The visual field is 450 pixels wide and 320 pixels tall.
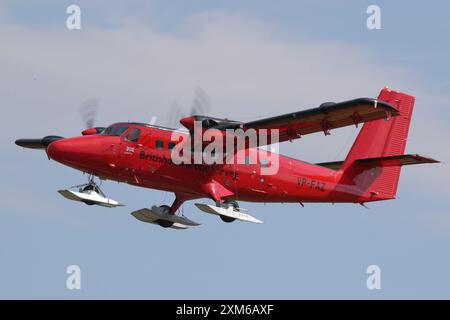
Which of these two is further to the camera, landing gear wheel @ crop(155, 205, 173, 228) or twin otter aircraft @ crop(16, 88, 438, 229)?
landing gear wheel @ crop(155, 205, 173, 228)

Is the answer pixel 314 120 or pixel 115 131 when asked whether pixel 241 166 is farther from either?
pixel 115 131

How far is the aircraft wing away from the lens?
26.8m

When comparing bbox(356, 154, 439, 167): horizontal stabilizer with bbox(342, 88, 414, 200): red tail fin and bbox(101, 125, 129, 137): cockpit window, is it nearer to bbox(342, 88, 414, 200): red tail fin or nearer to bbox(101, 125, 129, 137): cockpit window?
bbox(342, 88, 414, 200): red tail fin

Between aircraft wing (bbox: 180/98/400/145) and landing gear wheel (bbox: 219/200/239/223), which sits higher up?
aircraft wing (bbox: 180/98/400/145)

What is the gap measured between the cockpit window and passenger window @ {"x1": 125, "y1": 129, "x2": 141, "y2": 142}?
22 cm

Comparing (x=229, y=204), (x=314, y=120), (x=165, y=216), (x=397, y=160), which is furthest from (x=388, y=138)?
(x=165, y=216)

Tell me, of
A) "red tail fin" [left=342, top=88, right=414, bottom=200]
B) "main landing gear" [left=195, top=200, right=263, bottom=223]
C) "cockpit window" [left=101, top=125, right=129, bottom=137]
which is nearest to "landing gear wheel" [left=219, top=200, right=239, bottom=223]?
"main landing gear" [left=195, top=200, right=263, bottom=223]

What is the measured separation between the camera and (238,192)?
2973 cm

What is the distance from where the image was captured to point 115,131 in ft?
94.4

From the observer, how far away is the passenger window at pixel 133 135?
28628 mm

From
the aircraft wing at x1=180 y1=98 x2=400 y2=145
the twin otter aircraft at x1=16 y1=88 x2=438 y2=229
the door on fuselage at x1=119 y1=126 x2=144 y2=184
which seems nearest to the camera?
the aircraft wing at x1=180 y1=98 x2=400 y2=145

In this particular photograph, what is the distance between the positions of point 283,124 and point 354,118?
211 cm

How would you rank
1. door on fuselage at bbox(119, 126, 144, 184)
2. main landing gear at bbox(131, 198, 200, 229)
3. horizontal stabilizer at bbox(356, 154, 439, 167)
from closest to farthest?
1. door on fuselage at bbox(119, 126, 144, 184)
2. horizontal stabilizer at bbox(356, 154, 439, 167)
3. main landing gear at bbox(131, 198, 200, 229)

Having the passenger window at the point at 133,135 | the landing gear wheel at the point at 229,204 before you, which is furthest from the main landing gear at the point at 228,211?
Answer: the passenger window at the point at 133,135
